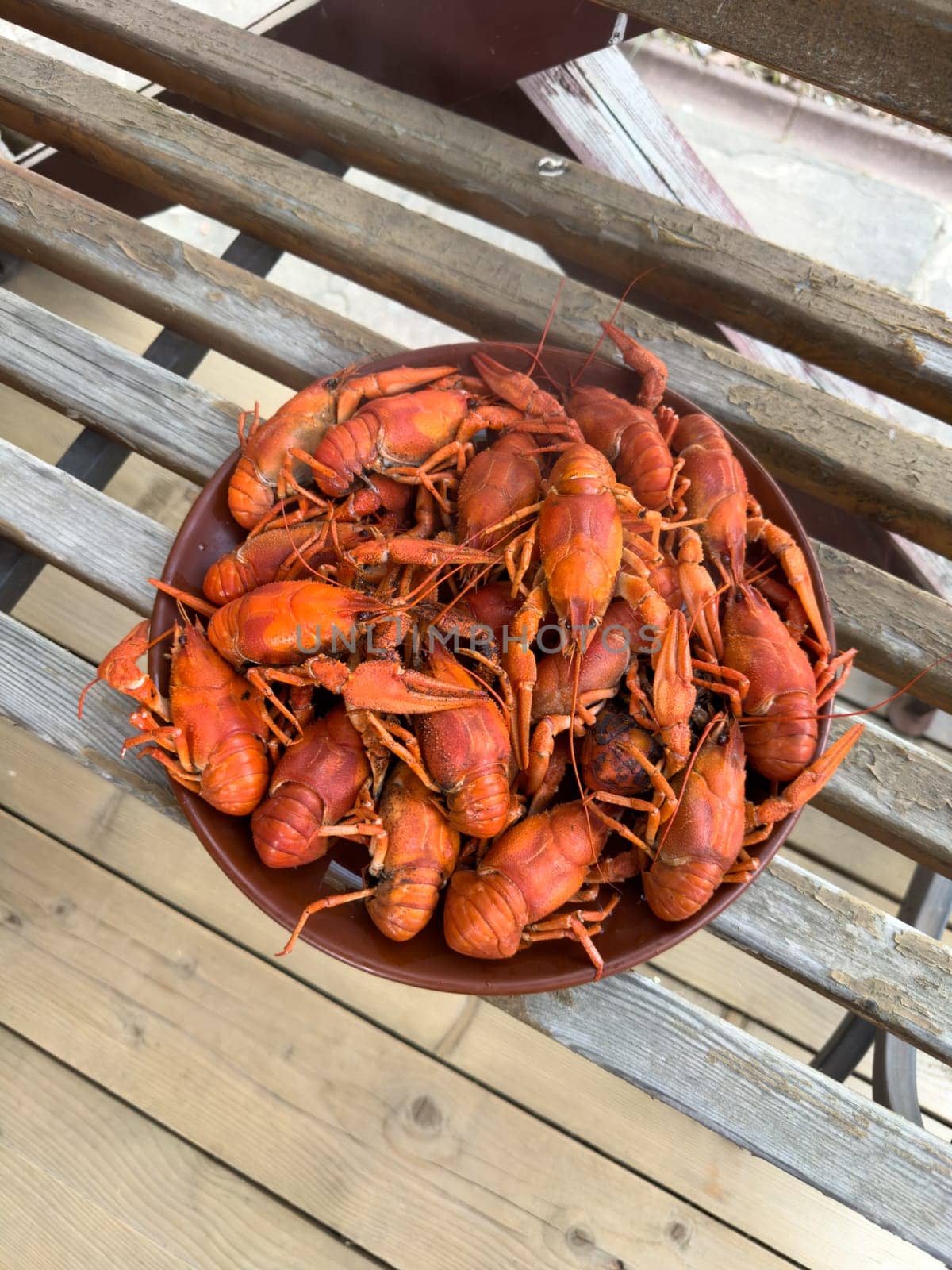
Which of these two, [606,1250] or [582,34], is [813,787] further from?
[582,34]

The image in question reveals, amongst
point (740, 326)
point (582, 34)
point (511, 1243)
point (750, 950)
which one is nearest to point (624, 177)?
point (582, 34)

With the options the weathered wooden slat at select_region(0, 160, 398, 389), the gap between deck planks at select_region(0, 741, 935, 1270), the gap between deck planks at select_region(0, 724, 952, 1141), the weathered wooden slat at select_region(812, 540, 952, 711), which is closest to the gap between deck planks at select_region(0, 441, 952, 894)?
the weathered wooden slat at select_region(812, 540, 952, 711)

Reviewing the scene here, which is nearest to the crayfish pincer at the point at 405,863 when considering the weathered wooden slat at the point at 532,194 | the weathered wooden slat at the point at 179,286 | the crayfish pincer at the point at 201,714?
the crayfish pincer at the point at 201,714

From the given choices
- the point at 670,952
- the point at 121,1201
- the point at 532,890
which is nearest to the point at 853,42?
the point at 532,890

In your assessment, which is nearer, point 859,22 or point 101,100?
point 859,22

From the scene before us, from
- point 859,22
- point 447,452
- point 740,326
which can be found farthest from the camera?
point 740,326

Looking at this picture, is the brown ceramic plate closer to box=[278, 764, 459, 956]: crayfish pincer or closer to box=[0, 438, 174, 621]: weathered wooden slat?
box=[278, 764, 459, 956]: crayfish pincer

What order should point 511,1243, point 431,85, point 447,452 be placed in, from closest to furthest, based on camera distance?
point 447,452 < point 511,1243 < point 431,85
